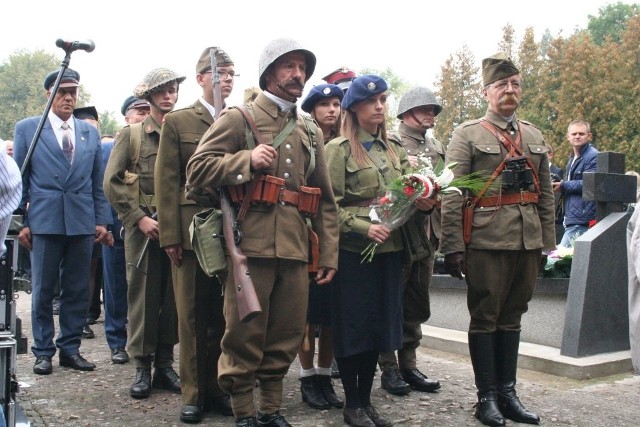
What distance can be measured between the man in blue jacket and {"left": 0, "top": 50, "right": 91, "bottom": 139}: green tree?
56465 millimetres

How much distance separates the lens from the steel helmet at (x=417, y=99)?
7.00 metres

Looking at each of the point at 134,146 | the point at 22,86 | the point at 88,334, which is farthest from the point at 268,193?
the point at 22,86

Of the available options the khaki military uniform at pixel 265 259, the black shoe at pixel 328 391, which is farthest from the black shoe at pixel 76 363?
the khaki military uniform at pixel 265 259

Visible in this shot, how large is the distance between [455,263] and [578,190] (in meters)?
5.43

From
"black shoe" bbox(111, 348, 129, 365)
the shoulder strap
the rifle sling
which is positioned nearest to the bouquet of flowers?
the rifle sling

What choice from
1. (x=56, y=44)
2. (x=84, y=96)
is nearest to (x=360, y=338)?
(x=56, y=44)

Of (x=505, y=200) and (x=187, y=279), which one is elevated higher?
(x=505, y=200)

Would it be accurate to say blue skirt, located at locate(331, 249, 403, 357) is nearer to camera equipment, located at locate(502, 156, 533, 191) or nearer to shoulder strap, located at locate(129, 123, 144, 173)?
camera equipment, located at locate(502, 156, 533, 191)

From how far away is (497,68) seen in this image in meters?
5.56

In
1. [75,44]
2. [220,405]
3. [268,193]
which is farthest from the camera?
[220,405]

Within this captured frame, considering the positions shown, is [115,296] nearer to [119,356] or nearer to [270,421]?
[119,356]

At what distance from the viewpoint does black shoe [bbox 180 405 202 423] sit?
209 inches

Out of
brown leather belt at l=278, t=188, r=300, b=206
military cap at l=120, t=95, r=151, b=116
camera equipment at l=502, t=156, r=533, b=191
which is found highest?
military cap at l=120, t=95, r=151, b=116

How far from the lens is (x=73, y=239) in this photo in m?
7.07
